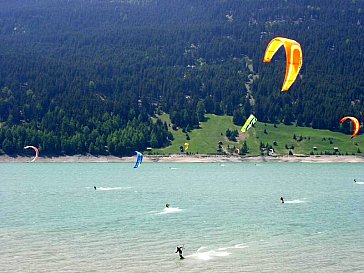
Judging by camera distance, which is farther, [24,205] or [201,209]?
[24,205]

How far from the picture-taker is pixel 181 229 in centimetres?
7112

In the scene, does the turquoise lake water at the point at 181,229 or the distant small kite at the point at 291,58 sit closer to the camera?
the turquoise lake water at the point at 181,229

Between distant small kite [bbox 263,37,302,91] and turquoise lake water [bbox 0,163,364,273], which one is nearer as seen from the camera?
turquoise lake water [bbox 0,163,364,273]

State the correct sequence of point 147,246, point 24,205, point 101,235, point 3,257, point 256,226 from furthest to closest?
point 24,205 < point 256,226 < point 101,235 < point 147,246 < point 3,257

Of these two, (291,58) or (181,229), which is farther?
(181,229)

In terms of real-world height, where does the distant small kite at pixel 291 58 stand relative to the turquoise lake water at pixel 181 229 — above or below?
above

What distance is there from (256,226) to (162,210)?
17212 mm

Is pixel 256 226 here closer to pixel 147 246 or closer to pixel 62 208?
pixel 147 246

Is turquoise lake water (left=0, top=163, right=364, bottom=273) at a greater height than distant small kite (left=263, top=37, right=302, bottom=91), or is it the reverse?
distant small kite (left=263, top=37, right=302, bottom=91)

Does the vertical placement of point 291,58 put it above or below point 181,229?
above

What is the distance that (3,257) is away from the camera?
56.5 meters

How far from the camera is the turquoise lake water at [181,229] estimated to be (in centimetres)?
5491

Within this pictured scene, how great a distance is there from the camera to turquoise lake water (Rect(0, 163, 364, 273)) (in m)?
54.9

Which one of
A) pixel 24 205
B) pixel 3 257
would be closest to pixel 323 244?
pixel 3 257
